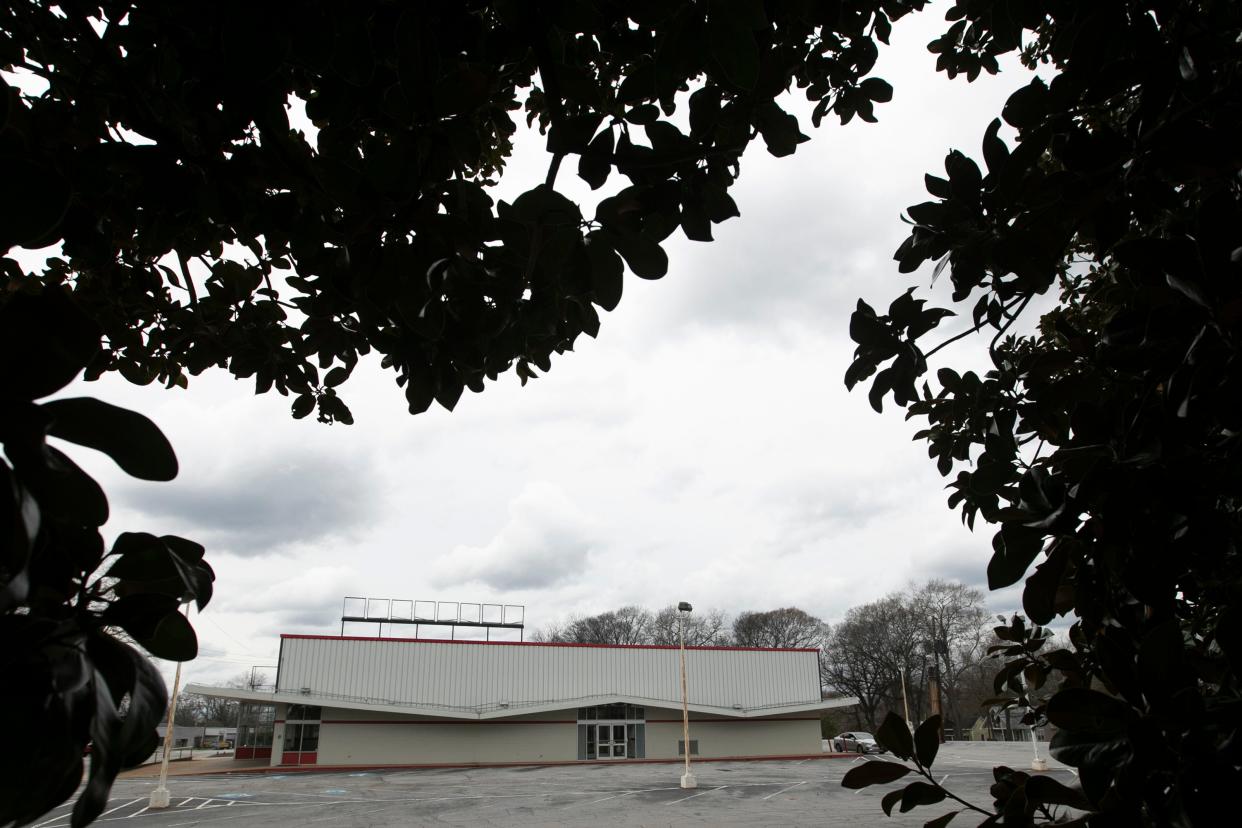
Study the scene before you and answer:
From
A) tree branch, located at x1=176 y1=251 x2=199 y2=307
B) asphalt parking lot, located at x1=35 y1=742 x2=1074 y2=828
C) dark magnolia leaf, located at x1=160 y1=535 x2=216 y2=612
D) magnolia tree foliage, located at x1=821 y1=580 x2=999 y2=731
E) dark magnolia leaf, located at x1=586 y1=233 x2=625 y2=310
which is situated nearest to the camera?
dark magnolia leaf, located at x1=160 y1=535 x2=216 y2=612

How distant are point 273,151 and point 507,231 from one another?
1.73 feet

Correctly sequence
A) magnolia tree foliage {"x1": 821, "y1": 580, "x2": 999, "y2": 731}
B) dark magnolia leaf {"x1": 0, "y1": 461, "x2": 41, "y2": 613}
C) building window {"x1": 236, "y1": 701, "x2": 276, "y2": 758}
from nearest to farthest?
dark magnolia leaf {"x1": 0, "y1": 461, "x2": 41, "y2": 613} < building window {"x1": 236, "y1": 701, "x2": 276, "y2": 758} < magnolia tree foliage {"x1": 821, "y1": 580, "x2": 999, "y2": 731}

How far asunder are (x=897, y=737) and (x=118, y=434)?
135 cm

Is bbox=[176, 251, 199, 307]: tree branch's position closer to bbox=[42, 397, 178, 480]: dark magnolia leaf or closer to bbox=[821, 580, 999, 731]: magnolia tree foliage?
bbox=[42, 397, 178, 480]: dark magnolia leaf

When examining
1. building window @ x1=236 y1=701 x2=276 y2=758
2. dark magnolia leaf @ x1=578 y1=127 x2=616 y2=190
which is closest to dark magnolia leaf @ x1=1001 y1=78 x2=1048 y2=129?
dark magnolia leaf @ x1=578 y1=127 x2=616 y2=190

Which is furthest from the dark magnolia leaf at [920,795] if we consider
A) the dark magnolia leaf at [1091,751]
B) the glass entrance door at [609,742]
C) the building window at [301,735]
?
the glass entrance door at [609,742]

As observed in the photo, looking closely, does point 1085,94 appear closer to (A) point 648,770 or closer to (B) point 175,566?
(B) point 175,566

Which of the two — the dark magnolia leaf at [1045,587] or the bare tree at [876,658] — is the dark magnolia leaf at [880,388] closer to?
the dark magnolia leaf at [1045,587]

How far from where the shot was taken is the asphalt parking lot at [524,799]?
13781 millimetres

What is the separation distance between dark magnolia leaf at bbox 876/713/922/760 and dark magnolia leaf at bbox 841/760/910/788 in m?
0.03

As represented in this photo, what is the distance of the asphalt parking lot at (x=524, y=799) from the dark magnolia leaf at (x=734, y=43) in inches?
562

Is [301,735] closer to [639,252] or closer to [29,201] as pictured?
[639,252]

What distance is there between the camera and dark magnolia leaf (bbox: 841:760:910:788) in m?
1.26

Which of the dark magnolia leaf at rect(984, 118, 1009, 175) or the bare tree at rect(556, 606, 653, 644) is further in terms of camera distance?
the bare tree at rect(556, 606, 653, 644)
